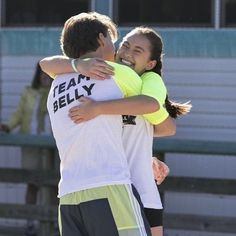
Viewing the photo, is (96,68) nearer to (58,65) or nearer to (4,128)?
(58,65)

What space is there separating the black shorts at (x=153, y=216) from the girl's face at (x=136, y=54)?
62cm

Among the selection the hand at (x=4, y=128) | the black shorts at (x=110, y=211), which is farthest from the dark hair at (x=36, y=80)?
the black shorts at (x=110, y=211)

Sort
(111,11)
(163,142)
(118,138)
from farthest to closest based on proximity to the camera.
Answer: (111,11) → (163,142) → (118,138)

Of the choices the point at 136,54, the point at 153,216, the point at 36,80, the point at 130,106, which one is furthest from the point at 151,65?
Answer: the point at 36,80

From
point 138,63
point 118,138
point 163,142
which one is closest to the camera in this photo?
point 118,138

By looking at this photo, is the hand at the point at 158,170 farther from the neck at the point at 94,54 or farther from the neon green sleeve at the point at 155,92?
the neck at the point at 94,54

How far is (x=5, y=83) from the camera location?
761 cm

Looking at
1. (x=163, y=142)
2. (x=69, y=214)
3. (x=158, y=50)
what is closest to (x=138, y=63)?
(x=158, y=50)

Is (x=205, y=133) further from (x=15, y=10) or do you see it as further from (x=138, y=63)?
(x=138, y=63)

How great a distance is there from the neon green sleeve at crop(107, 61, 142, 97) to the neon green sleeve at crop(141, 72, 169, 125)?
0.13 feet

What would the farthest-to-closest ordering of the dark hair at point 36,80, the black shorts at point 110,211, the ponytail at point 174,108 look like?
the dark hair at point 36,80 < the ponytail at point 174,108 < the black shorts at point 110,211

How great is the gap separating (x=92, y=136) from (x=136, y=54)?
0.51 m

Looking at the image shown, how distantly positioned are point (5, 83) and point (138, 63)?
4.32 meters

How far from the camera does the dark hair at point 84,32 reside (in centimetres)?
321
